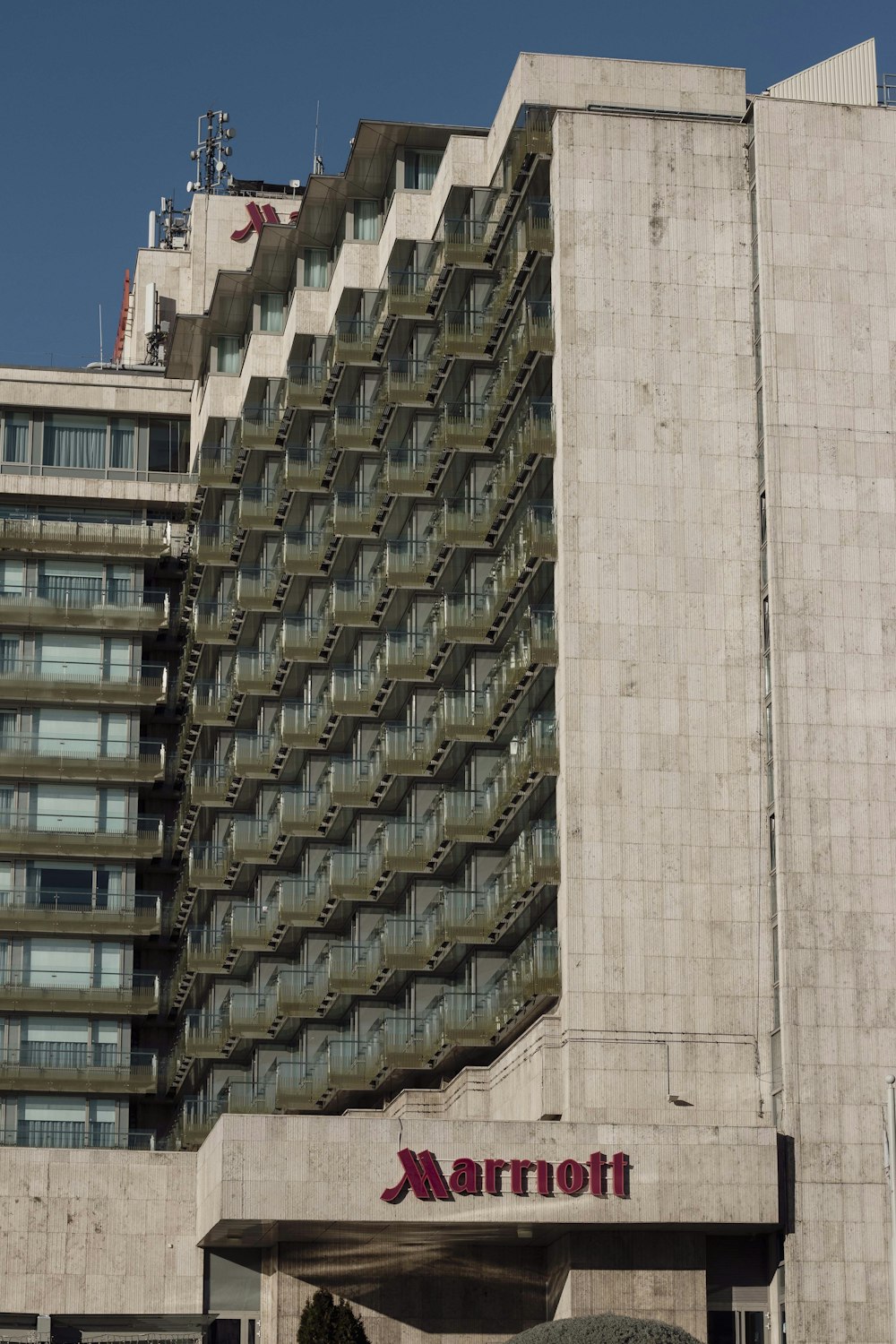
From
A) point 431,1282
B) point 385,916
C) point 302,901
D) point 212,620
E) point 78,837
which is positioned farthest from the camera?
point 78,837

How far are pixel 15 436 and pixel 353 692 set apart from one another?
1138 inches

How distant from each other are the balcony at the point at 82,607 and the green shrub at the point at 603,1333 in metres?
57.8

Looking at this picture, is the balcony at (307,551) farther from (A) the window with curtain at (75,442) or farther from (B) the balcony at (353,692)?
(A) the window with curtain at (75,442)

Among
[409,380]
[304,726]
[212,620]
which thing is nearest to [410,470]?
[409,380]

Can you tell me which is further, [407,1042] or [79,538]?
[79,538]

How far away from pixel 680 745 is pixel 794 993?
307 inches

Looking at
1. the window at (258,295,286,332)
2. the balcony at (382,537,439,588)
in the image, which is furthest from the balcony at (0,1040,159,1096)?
the window at (258,295,286,332)

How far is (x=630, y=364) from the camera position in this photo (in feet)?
247

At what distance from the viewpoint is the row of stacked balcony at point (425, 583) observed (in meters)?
74.9

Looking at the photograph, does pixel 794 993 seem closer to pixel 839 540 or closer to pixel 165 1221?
pixel 839 540

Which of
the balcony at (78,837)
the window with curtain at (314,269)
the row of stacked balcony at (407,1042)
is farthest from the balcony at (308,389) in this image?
the balcony at (78,837)

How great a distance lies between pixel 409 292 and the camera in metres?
83.8

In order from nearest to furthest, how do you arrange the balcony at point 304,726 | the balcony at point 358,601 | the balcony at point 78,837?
the balcony at point 358,601, the balcony at point 304,726, the balcony at point 78,837

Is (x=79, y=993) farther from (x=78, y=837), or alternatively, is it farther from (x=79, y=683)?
(x=79, y=683)
